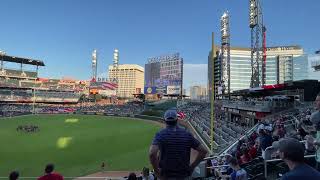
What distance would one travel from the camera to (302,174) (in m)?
3.18

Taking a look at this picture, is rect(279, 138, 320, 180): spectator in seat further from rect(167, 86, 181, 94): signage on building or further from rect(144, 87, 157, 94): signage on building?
rect(144, 87, 157, 94): signage on building

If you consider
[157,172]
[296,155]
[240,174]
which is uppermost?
[296,155]

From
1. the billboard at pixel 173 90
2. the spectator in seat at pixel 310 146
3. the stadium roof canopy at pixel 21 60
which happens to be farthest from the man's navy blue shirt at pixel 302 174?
the stadium roof canopy at pixel 21 60

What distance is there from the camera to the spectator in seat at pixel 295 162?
10.5 ft

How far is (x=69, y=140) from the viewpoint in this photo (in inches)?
1718

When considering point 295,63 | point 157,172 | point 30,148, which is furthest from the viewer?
point 295,63

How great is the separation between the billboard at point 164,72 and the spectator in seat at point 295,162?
279ft

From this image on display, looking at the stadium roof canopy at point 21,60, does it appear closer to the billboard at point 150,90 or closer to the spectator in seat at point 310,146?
the billboard at point 150,90

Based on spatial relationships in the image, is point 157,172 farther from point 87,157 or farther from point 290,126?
point 87,157

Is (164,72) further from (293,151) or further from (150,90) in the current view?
(293,151)

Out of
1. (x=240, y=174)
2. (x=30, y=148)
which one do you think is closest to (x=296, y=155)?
(x=240, y=174)

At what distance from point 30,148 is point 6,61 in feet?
257

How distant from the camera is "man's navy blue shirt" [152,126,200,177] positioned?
427cm

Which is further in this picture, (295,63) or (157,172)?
(295,63)
